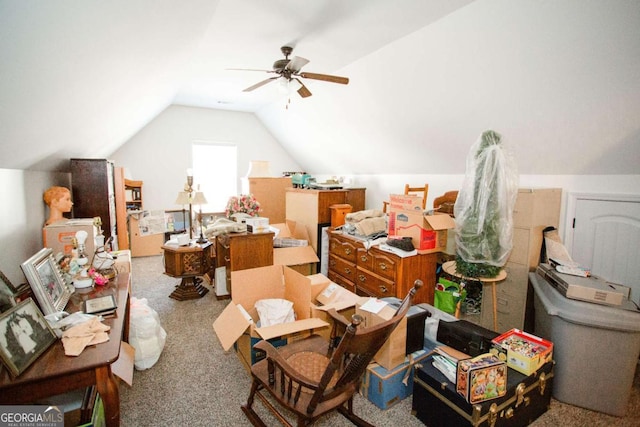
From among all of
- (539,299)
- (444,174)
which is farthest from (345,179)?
(539,299)

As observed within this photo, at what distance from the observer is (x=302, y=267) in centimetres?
380

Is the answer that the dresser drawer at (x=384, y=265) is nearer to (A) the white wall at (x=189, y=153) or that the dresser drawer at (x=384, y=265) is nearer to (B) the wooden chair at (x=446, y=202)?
(B) the wooden chair at (x=446, y=202)

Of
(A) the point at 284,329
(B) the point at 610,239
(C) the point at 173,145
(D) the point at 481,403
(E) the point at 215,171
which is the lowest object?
(D) the point at 481,403

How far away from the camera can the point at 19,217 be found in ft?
7.43

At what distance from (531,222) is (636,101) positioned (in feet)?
3.27

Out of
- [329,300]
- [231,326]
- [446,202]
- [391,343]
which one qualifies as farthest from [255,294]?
[446,202]

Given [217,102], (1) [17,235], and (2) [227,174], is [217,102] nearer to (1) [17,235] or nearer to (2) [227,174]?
(2) [227,174]

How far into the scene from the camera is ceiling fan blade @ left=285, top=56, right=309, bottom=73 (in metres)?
2.39

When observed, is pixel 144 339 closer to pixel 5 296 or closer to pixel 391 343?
pixel 5 296

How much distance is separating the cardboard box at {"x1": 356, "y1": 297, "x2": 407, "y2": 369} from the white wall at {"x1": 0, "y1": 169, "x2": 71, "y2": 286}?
7.95 feet

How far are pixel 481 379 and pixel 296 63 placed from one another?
250cm

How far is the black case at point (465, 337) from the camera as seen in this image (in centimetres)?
188

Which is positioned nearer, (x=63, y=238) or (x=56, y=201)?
(x=63, y=238)

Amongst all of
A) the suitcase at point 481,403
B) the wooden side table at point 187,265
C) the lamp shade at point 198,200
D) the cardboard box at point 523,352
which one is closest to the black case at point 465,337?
the cardboard box at point 523,352
